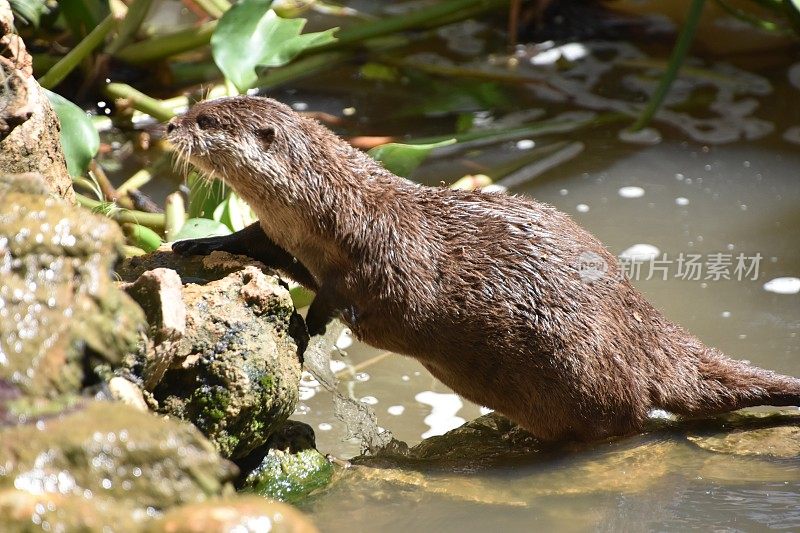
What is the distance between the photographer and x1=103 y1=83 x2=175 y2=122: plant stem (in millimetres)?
3246

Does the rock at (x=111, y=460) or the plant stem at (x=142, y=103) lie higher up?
the plant stem at (x=142, y=103)

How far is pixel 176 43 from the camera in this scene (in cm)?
373

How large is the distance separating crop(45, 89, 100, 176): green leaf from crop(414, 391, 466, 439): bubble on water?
3.30 feet

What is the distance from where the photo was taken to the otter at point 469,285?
2021mm

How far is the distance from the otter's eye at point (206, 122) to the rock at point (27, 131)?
32 cm

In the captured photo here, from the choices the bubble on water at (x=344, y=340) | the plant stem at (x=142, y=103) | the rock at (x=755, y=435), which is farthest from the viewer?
the plant stem at (x=142, y=103)

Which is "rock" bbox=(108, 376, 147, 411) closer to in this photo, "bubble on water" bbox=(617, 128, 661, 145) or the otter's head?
the otter's head

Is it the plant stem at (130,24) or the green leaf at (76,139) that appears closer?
the green leaf at (76,139)

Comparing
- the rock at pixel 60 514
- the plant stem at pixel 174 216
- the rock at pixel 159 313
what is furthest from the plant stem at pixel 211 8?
the rock at pixel 60 514

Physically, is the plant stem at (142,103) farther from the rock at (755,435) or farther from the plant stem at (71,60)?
Answer: the rock at (755,435)

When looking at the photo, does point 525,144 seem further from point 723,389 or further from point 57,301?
point 57,301

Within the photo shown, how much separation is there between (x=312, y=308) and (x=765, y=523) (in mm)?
943

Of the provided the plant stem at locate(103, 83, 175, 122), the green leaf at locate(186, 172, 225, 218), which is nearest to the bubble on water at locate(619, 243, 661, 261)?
the green leaf at locate(186, 172, 225, 218)

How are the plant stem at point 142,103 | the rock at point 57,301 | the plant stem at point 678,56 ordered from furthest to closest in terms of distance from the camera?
the plant stem at point 678,56 < the plant stem at point 142,103 < the rock at point 57,301
